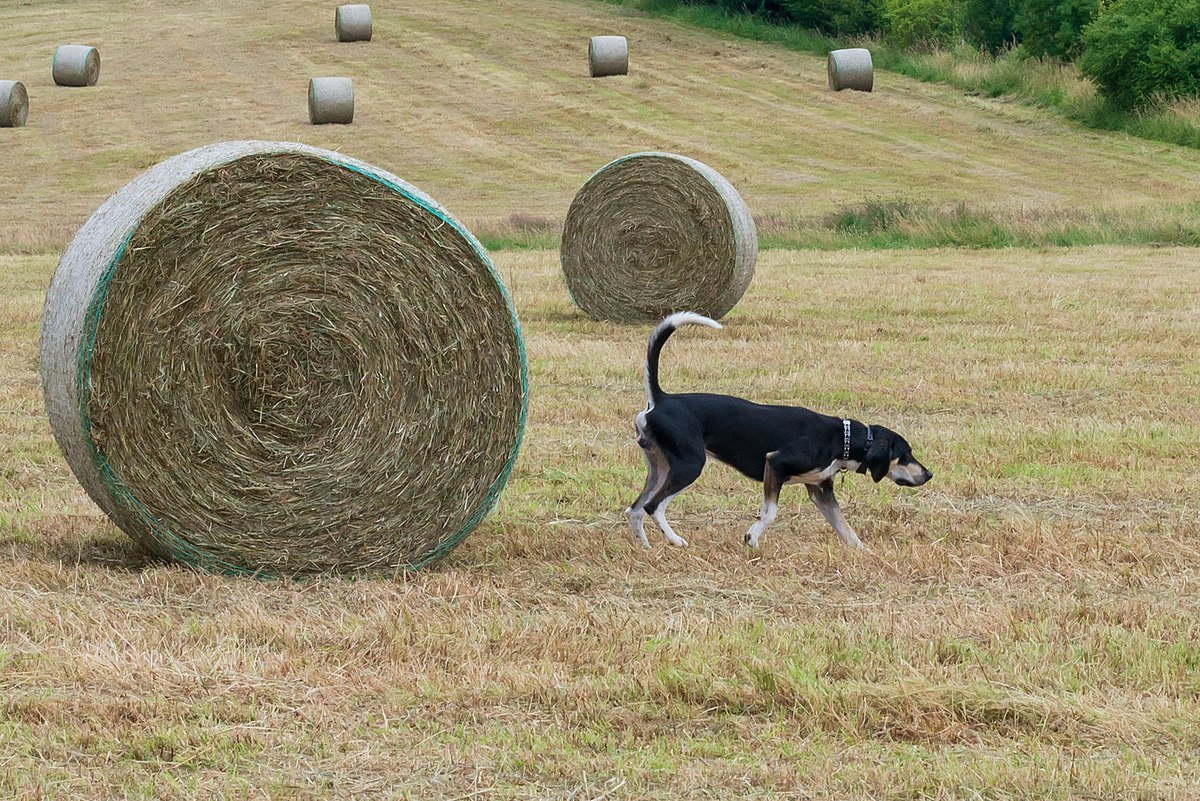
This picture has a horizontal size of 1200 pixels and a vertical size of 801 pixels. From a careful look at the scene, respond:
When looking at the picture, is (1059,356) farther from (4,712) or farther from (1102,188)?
(1102,188)

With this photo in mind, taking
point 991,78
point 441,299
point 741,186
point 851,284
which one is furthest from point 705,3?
point 441,299

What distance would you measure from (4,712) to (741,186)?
27.9 metres

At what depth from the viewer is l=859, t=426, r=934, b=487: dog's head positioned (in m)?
7.20

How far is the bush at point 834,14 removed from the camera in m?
51.5

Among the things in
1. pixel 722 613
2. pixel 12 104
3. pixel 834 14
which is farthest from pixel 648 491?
pixel 834 14

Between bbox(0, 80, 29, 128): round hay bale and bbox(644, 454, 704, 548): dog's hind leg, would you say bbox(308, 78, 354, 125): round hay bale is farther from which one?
bbox(644, 454, 704, 548): dog's hind leg

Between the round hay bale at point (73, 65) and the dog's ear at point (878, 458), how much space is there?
38.0 m

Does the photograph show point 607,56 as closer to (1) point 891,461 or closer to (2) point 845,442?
(1) point 891,461

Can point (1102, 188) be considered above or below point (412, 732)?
below

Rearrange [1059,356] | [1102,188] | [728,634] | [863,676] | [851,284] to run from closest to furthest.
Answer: [863,676] < [728,634] < [1059,356] < [851,284] < [1102,188]

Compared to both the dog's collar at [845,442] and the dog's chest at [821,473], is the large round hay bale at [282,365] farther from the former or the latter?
the dog's collar at [845,442]

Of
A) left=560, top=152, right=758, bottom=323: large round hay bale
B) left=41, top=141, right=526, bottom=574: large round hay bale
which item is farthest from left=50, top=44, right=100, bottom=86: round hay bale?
left=41, top=141, right=526, bottom=574: large round hay bale

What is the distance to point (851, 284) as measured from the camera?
17688 mm

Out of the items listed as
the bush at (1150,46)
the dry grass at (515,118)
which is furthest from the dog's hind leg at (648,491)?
the bush at (1150,46)
